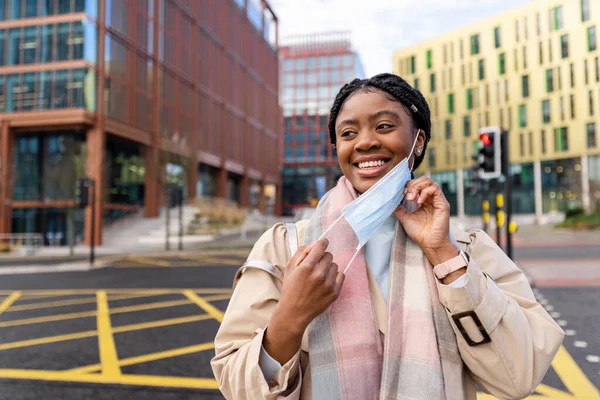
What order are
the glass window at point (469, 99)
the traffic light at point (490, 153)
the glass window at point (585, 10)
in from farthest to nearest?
the glass window at point (469, 99) → the glass window at point (585, 10) → the traffic light at point (490, 153)

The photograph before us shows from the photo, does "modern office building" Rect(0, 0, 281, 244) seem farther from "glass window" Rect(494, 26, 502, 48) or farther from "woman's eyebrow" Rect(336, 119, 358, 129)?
"glass window" Rect(494, 26, 502, 48)

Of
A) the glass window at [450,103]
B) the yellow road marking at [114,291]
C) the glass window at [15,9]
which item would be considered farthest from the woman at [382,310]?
the glass window at [450,103]

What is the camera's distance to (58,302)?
7.95 m

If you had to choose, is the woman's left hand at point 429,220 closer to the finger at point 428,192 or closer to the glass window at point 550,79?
the finger at point 428,192

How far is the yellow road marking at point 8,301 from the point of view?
294 inches

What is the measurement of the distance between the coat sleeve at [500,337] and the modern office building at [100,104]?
2384 cm

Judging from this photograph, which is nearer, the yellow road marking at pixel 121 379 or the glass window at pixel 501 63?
the yellow road marking at pixel 121 379

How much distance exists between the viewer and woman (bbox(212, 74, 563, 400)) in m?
1.13

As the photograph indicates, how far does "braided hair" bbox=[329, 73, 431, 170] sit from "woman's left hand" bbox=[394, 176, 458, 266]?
23 centimetres

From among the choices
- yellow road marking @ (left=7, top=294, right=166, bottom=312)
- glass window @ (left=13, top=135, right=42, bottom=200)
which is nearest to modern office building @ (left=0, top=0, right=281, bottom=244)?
glass window @ (left=13, top=135, right=42, bottom=200)

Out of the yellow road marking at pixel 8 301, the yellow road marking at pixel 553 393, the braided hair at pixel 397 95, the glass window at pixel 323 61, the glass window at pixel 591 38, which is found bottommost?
the yellow road marking at pixel 8 301

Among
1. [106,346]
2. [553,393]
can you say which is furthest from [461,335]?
[106,346]

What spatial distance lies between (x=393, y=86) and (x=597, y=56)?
4499 cm

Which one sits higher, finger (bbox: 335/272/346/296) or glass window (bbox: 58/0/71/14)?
glass window (bbox: 58/0/71/14)
